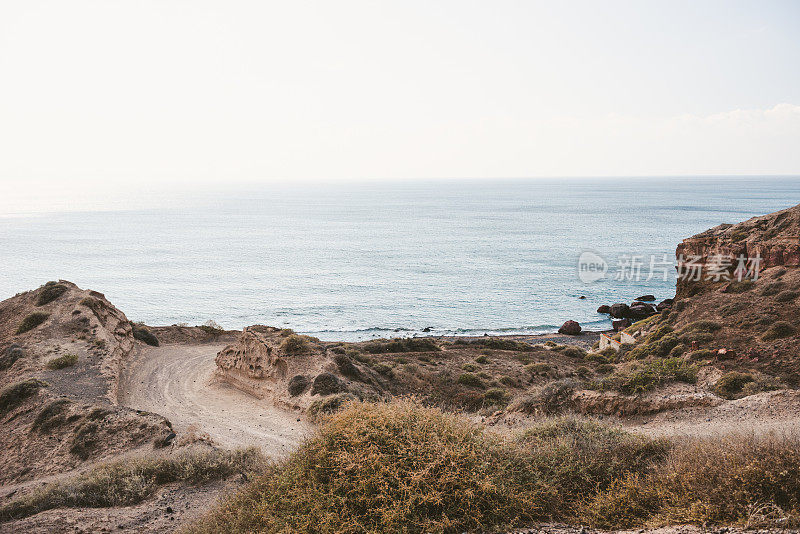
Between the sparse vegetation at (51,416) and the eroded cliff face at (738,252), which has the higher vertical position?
the eroded cliff face at (738,252)

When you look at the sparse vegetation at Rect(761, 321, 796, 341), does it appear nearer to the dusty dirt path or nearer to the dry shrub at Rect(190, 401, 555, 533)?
the dry shrub at Rect(190, 401, 555, 533)

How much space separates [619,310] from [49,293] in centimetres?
5121

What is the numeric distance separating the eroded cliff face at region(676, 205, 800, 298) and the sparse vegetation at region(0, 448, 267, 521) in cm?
3138


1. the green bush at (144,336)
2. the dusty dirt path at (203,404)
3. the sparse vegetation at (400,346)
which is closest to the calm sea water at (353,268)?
the sparse vegetation at (400,346)

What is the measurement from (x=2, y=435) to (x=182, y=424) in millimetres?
5488

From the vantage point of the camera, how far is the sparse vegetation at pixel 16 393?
1683 cm

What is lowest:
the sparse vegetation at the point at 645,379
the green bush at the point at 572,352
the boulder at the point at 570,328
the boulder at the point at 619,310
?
the boulder at the point at 570,328

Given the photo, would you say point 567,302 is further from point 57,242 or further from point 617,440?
point 57,242

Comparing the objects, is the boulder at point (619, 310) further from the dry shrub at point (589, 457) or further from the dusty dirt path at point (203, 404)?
the dry shrub at point (589, 457)

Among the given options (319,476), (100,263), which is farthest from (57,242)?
(319,476)

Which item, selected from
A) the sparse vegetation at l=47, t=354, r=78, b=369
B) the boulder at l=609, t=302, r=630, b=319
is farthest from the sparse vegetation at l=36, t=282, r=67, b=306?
the boulder at l=609, t=302, r=630, b=319

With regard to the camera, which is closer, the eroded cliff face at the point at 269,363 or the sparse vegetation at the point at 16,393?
the sparse vegetation at the point at 16,393

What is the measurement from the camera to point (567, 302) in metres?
56.3

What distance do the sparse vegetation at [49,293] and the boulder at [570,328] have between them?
1634 inches
